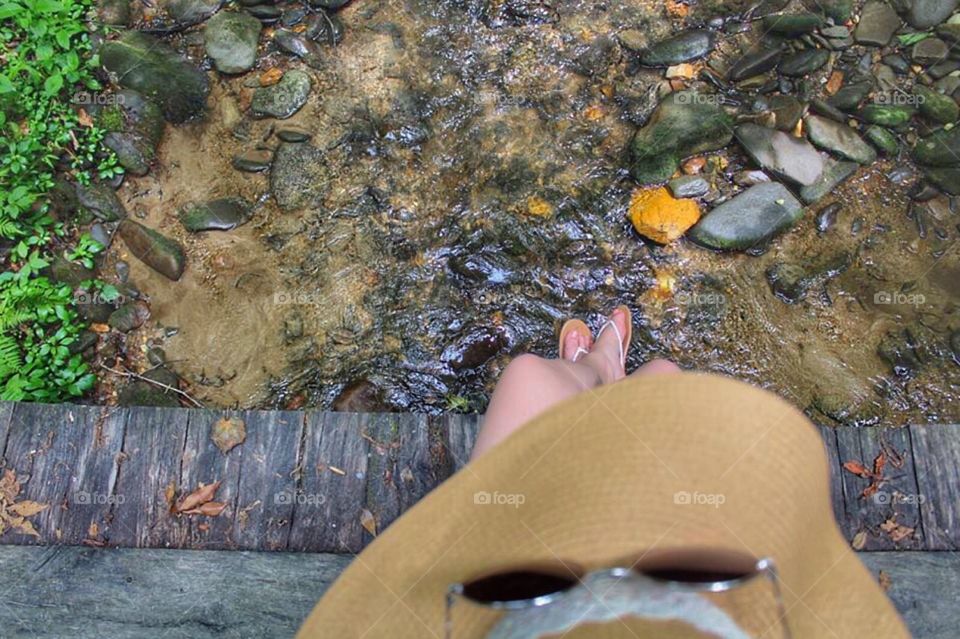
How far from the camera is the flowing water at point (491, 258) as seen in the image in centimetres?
358


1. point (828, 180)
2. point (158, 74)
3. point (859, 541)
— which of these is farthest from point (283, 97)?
point (859, 541)

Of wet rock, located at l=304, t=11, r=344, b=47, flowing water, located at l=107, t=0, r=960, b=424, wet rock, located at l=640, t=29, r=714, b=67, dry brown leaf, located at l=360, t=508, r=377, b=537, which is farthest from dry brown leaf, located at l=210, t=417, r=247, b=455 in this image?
wet rock, located at l=640, t=29, r=714, b=67

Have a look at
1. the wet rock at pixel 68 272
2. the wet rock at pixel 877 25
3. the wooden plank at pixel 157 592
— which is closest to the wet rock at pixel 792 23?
the wet rock at pixel 877 25

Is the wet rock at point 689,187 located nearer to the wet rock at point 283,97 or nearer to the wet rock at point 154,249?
the wet rock at point 283,97

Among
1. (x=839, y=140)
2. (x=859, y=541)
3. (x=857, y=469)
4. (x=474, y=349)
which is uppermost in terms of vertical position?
(x=839, y=140)

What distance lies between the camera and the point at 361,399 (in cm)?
353

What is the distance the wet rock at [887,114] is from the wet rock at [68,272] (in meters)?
4.46

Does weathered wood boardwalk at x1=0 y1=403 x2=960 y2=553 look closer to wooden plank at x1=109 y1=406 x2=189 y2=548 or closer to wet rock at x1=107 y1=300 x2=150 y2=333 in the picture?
wooden plank at x1=109 y1=406 x2=189 y2=548

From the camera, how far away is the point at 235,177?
4.01 metres

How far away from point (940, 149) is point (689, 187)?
56.9 inches

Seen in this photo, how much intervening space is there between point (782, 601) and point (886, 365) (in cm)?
287

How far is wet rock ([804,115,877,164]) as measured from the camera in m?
3.85

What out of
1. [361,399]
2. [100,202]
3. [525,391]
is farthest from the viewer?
[100,202]

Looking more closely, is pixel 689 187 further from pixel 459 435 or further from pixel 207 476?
pixel 207 476
